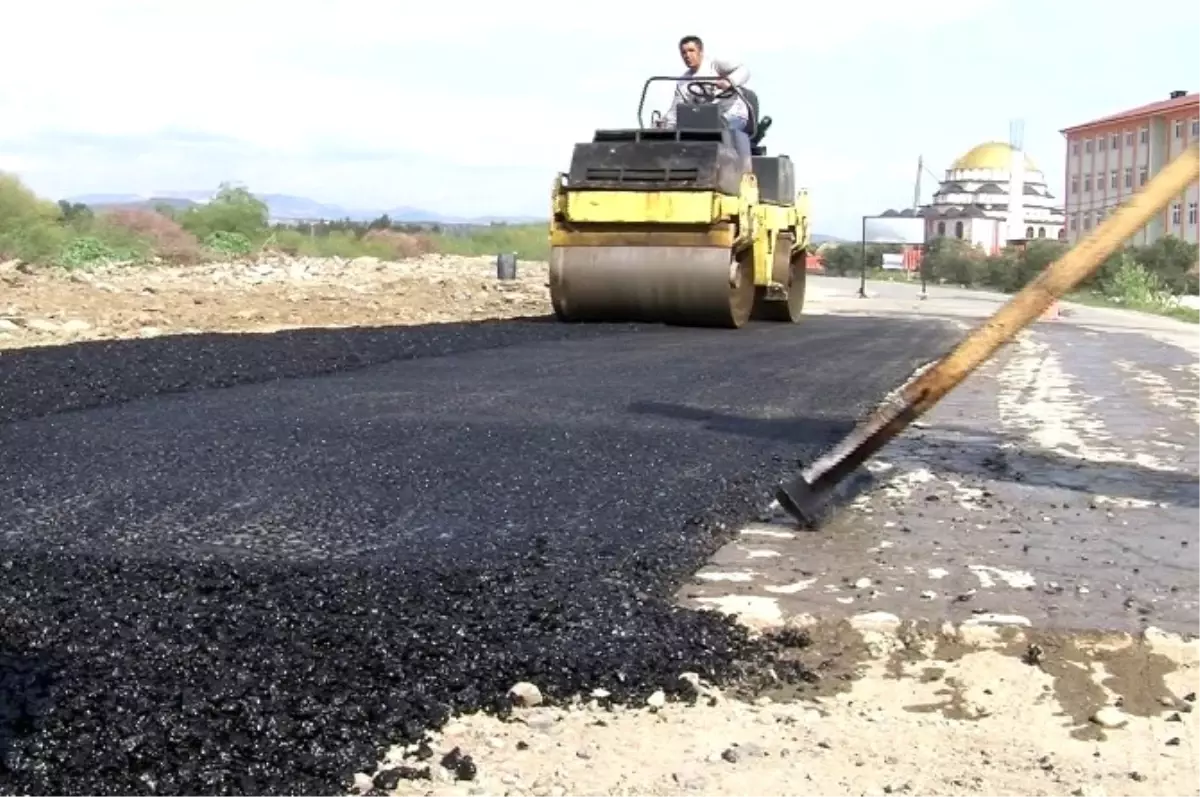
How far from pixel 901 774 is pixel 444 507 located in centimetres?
206

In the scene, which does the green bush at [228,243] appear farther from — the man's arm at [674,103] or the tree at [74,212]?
the man's arm at [674,103]

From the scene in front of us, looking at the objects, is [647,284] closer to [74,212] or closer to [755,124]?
[755,124]

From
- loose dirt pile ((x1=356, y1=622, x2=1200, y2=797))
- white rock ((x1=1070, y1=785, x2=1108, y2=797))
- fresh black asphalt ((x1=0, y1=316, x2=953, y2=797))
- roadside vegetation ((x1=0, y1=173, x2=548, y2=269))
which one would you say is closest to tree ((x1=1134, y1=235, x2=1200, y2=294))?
roadside vegetation ((x1=0, y1=173, x2=548, y2=269))

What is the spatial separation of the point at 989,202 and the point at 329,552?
3923 inches

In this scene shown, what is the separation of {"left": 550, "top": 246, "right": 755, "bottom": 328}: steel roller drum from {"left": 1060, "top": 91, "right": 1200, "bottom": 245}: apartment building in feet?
193

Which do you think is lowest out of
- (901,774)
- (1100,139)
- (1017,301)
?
(901,774)

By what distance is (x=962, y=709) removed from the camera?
2814 mm

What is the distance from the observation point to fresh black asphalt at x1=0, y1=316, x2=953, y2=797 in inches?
97.3

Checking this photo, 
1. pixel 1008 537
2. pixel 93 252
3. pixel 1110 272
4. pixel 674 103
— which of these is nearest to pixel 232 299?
pixel 674 103

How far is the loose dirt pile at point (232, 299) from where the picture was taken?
12.1 m

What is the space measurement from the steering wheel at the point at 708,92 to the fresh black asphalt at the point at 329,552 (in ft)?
19.2

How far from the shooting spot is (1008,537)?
4172 mm

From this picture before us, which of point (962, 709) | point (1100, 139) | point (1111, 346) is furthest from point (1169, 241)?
point (962, 709)

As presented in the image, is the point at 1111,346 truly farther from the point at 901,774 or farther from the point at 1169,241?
the point at 1169,241
